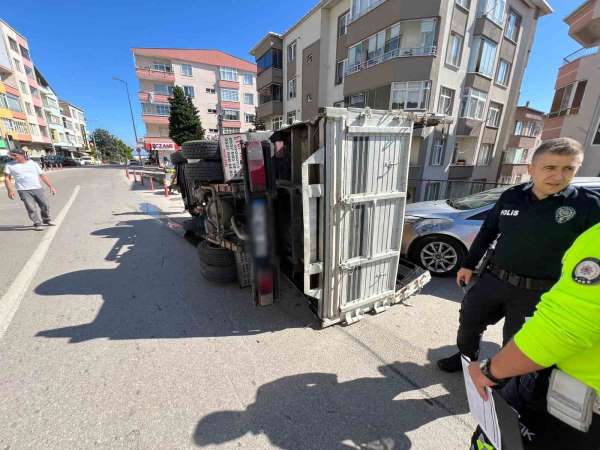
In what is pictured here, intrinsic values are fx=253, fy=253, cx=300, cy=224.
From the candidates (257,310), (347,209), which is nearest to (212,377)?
(257,310)

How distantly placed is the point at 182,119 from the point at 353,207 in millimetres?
34890

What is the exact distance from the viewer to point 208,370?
7.66 feet

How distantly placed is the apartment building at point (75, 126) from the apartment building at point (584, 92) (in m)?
80.6

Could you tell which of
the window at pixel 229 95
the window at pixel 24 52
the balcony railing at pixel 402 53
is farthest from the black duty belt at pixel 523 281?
the window at pixel 24 52

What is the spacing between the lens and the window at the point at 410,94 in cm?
1292

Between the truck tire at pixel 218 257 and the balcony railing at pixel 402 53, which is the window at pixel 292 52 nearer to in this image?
A: the balcony railing at pixel 402 53

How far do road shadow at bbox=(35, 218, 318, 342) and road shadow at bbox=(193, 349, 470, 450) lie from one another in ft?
2.87

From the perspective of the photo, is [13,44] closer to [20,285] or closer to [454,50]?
[20,285]

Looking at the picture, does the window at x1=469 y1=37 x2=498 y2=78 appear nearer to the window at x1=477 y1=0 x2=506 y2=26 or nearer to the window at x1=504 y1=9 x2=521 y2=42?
the window at x1=477 y1=0 x2=506 y2=26

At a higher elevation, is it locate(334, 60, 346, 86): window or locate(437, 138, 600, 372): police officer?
locate(334, 60, 346, 86): window

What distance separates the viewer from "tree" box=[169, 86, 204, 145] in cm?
3092

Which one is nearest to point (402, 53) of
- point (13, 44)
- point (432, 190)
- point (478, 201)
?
point (432, 190)

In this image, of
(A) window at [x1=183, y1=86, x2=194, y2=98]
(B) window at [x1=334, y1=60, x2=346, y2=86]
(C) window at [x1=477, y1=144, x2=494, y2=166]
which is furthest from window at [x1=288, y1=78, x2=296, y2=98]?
(A) window at [x1=183, y1=86, x2=194, y2=98]

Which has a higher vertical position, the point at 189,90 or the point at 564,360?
the point at 189,90
